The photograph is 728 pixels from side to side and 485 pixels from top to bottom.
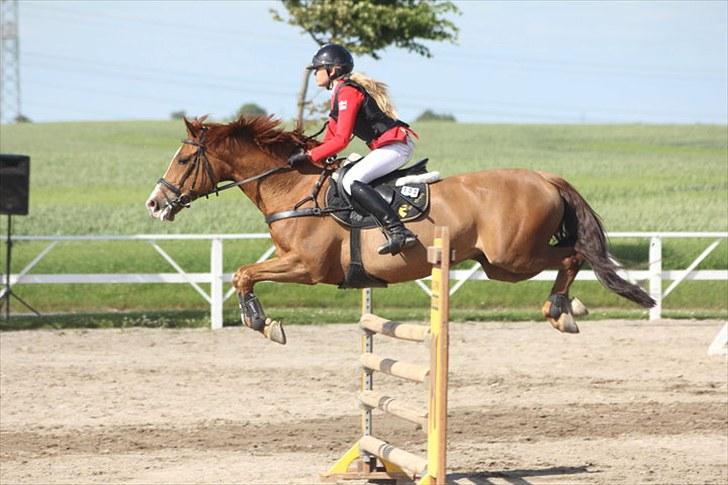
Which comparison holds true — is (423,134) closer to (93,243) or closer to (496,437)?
(93,243)

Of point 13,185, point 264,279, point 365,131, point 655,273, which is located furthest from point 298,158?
point 655,273

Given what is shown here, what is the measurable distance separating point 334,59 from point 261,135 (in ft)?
2.77

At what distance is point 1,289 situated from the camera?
690 inches

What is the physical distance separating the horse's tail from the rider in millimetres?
1076

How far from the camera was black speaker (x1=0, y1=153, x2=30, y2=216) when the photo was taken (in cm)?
1667

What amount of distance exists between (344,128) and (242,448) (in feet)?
9.40

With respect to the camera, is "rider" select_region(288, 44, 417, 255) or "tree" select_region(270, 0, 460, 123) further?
"tree" select_region(270, 0, 460, 123)

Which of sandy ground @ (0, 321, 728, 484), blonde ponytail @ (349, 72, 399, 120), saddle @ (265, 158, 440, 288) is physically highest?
blonde ponytail @ (349, 72, 399, 120)

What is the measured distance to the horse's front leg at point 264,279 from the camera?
7641mm

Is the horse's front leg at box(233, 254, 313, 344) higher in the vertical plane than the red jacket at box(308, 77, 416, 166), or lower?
lower

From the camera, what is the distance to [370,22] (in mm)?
23469

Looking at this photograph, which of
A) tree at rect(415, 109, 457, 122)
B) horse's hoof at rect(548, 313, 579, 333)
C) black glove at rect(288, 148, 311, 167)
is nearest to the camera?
horse's hoof at rect(548, 313, 579, 333)

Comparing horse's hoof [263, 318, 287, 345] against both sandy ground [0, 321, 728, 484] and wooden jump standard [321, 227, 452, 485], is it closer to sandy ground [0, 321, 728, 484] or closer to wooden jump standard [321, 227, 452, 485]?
wooden jump standard [321, 227, 452, 485]

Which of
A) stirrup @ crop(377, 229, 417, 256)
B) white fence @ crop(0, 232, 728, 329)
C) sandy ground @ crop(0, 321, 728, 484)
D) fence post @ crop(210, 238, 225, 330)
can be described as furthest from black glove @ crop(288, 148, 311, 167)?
fence post @ crop(210, 238, 225, 330)
